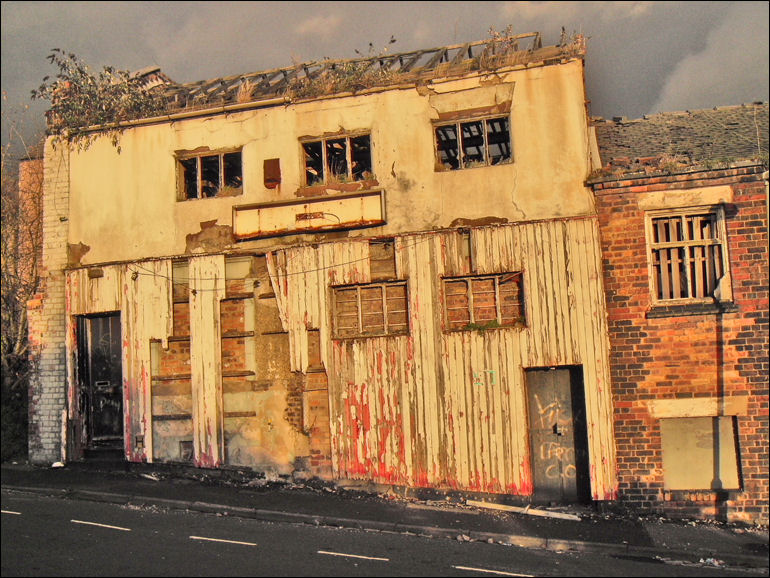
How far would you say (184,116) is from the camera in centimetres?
1373

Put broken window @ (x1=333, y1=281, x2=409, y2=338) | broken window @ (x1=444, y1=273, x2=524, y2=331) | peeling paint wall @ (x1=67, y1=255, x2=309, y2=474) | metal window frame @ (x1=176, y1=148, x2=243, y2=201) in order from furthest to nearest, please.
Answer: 1. metal window frame @ (x1=176, y1=148, x2=243, y2=201)
2. peeling paint wall @ (x1=67, y1=255, x2=309, y2=474)
3. broken window @ (x1=333, y1=281, x2=409, y2=338)
4. broken window @ (x1=444, y1=273, x2=524, y2=331)

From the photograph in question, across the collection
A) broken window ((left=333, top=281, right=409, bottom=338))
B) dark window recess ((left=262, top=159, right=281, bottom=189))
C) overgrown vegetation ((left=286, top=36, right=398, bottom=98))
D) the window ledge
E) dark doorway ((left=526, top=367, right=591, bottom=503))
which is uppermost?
overgrown vegetation ((left=286, top=36, right=398, bottom=98))

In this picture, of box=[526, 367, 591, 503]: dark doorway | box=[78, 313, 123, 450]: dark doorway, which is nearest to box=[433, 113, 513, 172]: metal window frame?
box=[526, 367, 591, 503]: dark doorway

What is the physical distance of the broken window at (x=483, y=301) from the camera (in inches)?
475

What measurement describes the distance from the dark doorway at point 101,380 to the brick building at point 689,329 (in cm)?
934

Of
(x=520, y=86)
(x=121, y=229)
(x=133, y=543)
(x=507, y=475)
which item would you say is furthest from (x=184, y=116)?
(x=507, y=475)

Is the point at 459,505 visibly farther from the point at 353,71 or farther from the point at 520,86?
the point at 353,71

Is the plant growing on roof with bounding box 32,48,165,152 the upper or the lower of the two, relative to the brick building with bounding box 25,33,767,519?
upper

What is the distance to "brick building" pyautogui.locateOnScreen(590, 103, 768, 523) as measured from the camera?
11117 mm

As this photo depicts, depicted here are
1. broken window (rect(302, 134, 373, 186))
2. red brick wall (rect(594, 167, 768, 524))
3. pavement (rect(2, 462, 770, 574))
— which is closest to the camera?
pavement (rect(2, 462, 770, 574))

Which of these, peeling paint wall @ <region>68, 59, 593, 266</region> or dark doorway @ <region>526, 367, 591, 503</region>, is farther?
peeling paint wall @ <region>68, 59, 593, 266</region>

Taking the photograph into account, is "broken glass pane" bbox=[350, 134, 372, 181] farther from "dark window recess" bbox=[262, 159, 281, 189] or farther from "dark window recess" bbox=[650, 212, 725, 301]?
"dark window recess" bbox=[650, 212, 725, 301]

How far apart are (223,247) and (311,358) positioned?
273cm

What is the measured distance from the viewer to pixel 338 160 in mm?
13555
